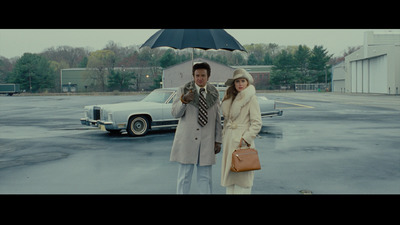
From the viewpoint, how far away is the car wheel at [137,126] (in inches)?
412

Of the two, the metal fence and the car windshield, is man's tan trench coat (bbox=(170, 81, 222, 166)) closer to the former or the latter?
the car windshield

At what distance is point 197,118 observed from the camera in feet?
13.3

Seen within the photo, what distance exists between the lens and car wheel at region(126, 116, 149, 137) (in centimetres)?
1045

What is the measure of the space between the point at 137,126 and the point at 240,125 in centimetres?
691

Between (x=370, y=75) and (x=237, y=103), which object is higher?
(x=370, y=75)

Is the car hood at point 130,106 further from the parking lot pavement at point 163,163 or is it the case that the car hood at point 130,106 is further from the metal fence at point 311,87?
the metal fence at point 311,87

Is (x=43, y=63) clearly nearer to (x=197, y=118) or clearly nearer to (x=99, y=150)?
(x=99, y=150)

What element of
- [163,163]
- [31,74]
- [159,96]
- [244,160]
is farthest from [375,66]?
[31,74]

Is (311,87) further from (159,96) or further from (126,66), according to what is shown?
(159,96)

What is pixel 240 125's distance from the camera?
404 cm

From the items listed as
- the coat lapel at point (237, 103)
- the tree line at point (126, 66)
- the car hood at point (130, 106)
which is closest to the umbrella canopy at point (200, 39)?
the coat lapel at point (237, 103)

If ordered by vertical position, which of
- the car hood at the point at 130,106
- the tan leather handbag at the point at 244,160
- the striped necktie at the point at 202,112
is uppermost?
the striped necktie at the point at 202,112

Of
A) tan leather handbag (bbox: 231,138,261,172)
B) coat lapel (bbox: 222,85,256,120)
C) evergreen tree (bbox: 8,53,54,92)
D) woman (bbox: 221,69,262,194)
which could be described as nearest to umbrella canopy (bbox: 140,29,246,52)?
woman (bbox: 221,69,262,194)
